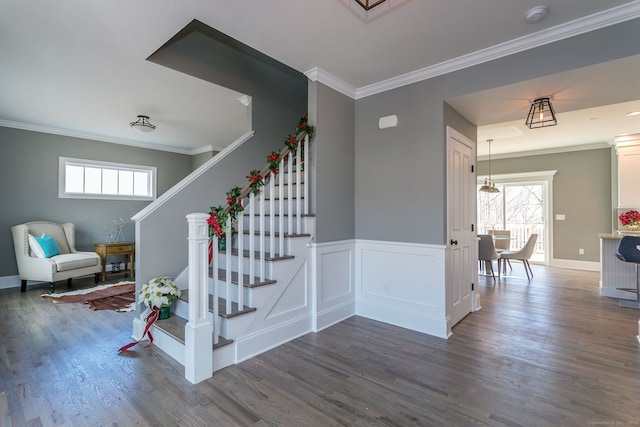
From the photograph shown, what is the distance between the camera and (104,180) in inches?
244

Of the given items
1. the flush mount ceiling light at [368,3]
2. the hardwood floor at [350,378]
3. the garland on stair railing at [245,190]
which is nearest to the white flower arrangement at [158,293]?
the hardwood floor at [350,378]

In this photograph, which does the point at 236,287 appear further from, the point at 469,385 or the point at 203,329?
the point at 469,385

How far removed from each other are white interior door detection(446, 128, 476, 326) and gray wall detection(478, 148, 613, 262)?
4833 millimetres

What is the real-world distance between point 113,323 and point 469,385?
3.59 m

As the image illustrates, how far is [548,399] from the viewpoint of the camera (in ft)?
6.56

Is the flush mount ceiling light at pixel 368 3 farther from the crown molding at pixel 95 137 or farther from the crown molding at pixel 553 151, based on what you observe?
the crown molding at pixel 553 151

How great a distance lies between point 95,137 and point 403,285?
6359 millimetres

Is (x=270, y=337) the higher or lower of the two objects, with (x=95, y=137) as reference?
lower

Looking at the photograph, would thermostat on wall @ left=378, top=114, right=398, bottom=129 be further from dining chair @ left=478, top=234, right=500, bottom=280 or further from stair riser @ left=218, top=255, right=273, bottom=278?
dining chair @ left=478, top=234, right=500, bottom=280

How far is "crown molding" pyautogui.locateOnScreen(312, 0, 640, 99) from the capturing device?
2.21m

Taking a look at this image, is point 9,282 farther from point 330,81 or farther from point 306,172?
point 330,81

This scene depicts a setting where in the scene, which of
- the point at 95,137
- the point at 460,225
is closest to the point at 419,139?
the point at 460,225

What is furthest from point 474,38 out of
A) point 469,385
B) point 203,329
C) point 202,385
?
point 202,385

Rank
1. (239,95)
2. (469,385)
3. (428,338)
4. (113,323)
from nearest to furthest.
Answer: (469,385) < (428,338) < (113,323) < (239,95)
